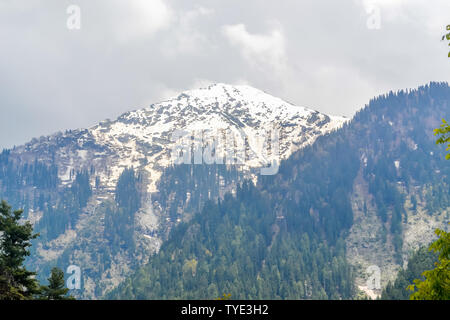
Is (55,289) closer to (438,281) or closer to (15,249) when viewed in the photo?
(15,249)

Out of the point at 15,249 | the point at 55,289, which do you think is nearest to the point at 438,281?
the point at 55,289

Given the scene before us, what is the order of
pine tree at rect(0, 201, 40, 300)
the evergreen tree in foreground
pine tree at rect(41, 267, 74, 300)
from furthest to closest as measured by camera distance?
pine tree at rect(41, 267, 74, 300) < pine tree at rect(0, 201, 40, 300) < the evergreen tree in foreground

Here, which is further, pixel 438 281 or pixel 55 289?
pixel 55 289

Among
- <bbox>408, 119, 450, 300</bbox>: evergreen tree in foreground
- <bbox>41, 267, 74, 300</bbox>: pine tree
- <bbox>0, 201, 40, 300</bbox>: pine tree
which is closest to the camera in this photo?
<bbox>408, 119, 450, 300</bbox>: evergreen tree in foreground

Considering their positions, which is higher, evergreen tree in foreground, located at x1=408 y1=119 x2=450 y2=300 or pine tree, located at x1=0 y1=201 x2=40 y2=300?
pine tree, located at x1=0 y1=201 x2=40 y2=300

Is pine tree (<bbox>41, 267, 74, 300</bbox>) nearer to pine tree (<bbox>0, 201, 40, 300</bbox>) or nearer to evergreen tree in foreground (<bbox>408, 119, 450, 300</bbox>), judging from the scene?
pine tree (<bbox>0, 201, 40, 300</bbox>)

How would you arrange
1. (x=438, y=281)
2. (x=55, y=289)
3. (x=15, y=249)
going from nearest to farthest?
(x=438, y=281), (x=15, y=249), (x=55, y=289)

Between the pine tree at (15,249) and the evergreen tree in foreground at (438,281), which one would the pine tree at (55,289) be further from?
the evergreen tree in foreground at (438,281)

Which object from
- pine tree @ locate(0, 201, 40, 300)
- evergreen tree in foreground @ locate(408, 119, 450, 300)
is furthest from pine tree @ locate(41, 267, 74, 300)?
evergreen tree in foreground @ locate(408, 119, 450, 300)

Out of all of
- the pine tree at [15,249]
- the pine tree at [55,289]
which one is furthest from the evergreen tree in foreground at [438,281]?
the pine tree at [55,289]

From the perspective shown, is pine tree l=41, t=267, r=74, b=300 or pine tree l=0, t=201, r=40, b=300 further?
pine tree l=41, t=267, r=74, b=300
